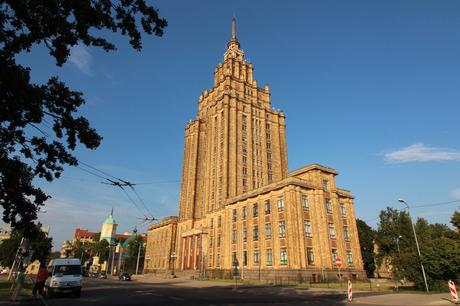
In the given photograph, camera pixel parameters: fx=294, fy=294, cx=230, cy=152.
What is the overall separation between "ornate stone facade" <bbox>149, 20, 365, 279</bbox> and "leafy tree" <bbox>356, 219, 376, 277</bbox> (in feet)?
54.8

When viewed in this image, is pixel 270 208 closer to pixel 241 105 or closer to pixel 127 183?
pixel 127 183

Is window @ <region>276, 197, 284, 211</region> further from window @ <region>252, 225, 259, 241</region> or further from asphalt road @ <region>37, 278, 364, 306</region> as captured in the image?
asphalt road @ <region>37, 278, 364, 306</region>

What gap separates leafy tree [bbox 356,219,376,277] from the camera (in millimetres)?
63062

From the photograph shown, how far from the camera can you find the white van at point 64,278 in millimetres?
19656

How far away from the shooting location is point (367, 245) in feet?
209

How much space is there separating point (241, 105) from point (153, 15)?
68402 millimetres

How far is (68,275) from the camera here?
20.5 m

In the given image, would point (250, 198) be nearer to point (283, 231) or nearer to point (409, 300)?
point (283, 231)

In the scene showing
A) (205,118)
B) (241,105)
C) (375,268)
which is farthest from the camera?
(205,118)

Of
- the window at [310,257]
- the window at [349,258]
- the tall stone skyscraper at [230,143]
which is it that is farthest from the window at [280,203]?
the tall stone skyscraper at [230,143]

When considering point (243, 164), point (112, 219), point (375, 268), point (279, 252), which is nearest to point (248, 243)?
point (279, 252)

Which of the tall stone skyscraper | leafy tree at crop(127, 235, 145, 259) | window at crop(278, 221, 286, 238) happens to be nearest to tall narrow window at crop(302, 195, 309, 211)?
window at crop(278, 221, 286, 238)

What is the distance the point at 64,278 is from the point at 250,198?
36.6 m

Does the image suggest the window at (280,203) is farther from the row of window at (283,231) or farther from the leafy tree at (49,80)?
the leafy tree at (49,80)
